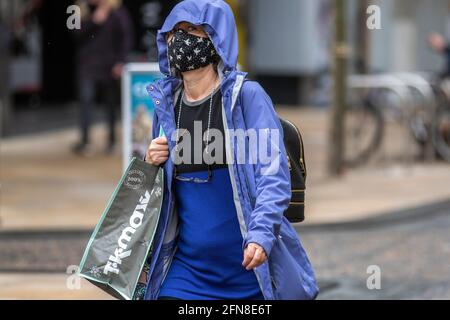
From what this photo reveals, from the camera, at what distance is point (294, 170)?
16.2 ft

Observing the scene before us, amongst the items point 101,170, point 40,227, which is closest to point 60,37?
point 101,170

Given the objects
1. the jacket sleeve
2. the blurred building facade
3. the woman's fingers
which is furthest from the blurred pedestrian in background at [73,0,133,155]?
the woman's fingers

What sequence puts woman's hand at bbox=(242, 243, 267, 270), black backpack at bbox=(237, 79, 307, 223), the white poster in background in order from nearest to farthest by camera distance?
woman's hand at bbox=(242, 243, 267, 270) < black backpack at bbox=(237, 79, 307, 223) < the white poster in background

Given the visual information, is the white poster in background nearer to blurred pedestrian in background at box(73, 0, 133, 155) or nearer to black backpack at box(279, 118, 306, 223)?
blurred pedestrian in background at box(73, 0, 133, 155)

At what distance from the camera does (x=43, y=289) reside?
7.96 meters

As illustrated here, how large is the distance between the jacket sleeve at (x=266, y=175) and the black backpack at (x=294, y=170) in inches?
10.1

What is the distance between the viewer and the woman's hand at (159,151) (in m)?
4.72

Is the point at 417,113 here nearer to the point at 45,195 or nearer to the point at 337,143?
the point at 337,143

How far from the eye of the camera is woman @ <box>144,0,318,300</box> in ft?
15.0

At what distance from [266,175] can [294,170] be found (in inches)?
16.3

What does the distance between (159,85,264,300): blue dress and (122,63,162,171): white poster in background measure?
5.55 metres

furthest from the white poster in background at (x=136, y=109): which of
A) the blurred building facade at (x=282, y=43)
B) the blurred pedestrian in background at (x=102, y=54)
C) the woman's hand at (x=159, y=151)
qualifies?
the blurred building facade at (x=282, y=43)

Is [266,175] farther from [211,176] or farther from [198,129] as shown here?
[198,129]
